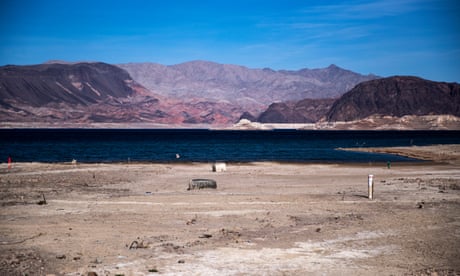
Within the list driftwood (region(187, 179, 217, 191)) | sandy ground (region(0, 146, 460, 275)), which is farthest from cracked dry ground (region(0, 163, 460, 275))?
driftwood (region(187, 179, 217, 191))

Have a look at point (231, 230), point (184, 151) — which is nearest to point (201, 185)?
point (231, 230)

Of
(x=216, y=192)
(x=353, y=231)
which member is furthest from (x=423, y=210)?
(x=216, y=192)

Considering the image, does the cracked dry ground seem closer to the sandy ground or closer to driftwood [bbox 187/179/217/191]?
the sandy ground

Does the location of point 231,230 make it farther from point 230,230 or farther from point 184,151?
point 184,151

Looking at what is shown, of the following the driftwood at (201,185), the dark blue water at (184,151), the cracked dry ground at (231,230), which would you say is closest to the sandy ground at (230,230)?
the cracked dry ground at (231,230)

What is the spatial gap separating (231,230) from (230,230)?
4 cm

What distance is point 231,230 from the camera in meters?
17.8

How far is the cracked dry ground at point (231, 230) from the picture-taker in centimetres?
1334

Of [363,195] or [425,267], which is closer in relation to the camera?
[425,267]

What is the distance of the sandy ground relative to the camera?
13.3 meters

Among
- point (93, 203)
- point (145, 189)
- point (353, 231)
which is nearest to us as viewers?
point (353, 231)

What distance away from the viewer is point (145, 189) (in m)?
31.8

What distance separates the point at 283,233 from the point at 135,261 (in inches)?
219

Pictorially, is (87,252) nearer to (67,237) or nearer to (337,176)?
(67,237)
